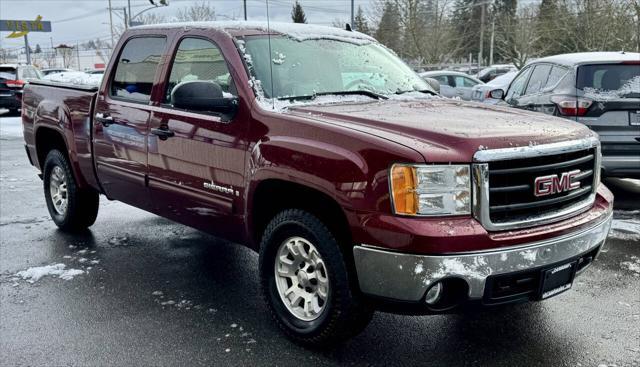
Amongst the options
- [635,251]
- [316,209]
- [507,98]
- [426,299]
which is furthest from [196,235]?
[507,98]

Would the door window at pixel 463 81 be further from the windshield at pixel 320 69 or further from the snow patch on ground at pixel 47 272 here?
the snow patch on ground at pixel 47 272

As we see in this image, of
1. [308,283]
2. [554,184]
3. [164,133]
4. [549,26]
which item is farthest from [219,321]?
[549,26]

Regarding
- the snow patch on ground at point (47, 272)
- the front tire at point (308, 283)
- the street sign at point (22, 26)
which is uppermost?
the street sign at point (22, 26)

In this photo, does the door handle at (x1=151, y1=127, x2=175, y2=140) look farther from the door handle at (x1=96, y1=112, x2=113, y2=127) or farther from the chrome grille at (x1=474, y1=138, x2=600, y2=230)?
the chrome grille at (x1=474, y1=138, x2=600, y2=230)

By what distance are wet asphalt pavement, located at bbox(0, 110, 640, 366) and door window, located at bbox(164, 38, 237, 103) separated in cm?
→ 142

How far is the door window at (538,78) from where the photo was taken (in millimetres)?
7506

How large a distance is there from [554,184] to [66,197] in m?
4.61

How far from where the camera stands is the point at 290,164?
3.31 m

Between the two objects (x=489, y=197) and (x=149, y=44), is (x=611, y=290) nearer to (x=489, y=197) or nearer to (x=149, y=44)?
(x=489, y=197)

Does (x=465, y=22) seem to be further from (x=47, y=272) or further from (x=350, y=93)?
(x=47, y=272)

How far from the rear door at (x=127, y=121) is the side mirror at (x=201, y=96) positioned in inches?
35.5

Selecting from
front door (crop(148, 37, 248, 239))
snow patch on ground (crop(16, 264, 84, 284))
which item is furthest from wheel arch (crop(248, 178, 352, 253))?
snow patch on ground (crop(16, 264, 84, 284))

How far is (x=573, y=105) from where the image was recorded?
6.54 metres

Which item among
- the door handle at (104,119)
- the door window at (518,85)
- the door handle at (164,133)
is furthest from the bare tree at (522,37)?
the door handle at (164,133)
